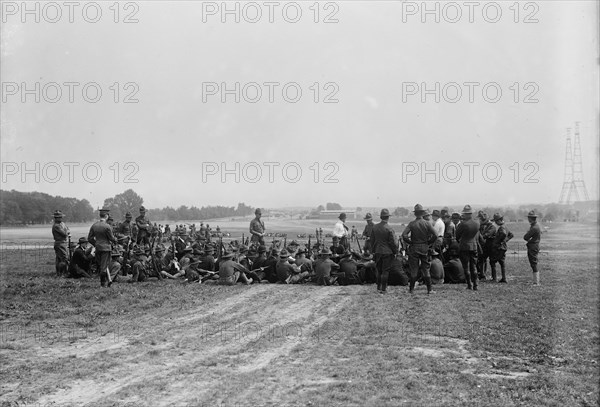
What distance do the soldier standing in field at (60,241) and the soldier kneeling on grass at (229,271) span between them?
4.99m

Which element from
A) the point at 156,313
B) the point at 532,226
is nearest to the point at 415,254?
the point at 532,226

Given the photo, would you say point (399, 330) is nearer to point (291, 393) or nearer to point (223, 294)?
point (291, 393)

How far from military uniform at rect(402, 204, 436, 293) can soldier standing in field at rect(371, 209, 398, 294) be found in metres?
0.36

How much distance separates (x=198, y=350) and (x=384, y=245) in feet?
20.7

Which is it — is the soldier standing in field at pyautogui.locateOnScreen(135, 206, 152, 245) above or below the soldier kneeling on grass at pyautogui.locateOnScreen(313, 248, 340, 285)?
above

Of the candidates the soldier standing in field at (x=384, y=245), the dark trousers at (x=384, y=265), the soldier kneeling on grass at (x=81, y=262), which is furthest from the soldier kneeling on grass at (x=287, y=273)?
the soldier kneeling on grass at (x=81, y=262)

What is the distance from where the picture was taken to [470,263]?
530 inches

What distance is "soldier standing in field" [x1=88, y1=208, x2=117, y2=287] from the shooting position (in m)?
13.9

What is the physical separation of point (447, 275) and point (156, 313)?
27.0 ft

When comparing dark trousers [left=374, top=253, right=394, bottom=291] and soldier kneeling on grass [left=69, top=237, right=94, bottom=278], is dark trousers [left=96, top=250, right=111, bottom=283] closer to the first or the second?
soldier kneeling on grass [left=69, top=237, right=94, bottom=278]

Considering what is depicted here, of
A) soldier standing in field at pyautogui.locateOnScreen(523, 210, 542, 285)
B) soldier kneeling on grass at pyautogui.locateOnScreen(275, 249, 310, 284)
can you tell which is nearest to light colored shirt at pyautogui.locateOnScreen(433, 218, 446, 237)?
soldier standing in field at pyautogui.locateOnScreen(523, 210, 542, 285)

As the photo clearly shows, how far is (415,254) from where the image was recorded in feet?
41.9

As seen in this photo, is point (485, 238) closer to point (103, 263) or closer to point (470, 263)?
point (470, 263)

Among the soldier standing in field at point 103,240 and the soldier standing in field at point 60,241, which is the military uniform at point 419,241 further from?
the soldier standing in field at point 60,241
